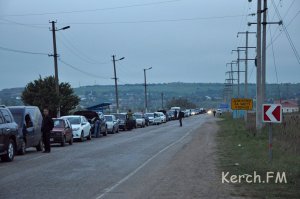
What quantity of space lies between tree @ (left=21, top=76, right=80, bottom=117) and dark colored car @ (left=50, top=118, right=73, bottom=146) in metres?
A: 14.1

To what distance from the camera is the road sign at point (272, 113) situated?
18047mm

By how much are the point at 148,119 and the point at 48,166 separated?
52.4 m

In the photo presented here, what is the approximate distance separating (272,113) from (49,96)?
2935 centimetres

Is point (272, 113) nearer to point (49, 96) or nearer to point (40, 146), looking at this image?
point (40, 146)

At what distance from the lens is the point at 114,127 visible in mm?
46844

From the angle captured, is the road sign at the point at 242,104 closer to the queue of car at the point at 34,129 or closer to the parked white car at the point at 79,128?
the queue of car at the point at 34,129

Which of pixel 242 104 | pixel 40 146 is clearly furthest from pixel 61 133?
pixel 242 104

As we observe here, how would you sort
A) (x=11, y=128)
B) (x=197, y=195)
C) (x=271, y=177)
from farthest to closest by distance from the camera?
(x=11, y=128) < (x=271, y=177) < (x=197, y=195)

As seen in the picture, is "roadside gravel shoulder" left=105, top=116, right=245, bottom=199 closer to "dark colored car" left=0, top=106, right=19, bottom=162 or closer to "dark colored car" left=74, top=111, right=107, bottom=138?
"dark colored car" left=0, top=106, right=19, bottom=162

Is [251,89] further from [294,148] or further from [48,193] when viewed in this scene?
[48,193]

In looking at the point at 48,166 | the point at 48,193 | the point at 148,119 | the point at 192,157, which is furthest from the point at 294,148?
the point at 148,119

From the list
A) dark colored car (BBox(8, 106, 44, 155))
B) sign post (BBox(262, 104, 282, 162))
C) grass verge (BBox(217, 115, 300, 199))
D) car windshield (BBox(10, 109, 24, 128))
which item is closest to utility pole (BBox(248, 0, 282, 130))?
grass verge (BBox(217, 115, 300, 199))

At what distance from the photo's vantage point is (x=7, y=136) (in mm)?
20531

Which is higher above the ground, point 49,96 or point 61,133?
point 49,96
